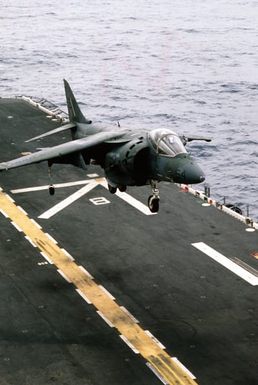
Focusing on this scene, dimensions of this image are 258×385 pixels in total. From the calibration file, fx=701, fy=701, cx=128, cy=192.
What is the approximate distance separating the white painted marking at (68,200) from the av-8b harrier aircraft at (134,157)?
9.66 meters

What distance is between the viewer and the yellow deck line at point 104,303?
2955 centimetres

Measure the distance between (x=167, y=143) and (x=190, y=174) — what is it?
8.88 feet

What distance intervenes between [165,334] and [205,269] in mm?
7698

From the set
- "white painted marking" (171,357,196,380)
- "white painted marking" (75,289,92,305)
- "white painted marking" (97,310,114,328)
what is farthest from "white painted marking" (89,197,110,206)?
"white painted marking" (171,357,196,380)

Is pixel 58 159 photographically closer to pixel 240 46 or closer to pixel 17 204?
pixel 17 204

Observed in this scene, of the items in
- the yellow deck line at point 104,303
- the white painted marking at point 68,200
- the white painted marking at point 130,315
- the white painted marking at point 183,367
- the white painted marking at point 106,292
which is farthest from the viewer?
the white painted marking at point 68,200

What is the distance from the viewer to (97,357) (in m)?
30.5

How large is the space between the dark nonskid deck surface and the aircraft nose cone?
7056 mm

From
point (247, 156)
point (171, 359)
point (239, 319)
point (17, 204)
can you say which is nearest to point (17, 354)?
point (171, 359)

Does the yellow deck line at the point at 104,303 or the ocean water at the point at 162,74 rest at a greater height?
the yellow deck line at the point at 104,303

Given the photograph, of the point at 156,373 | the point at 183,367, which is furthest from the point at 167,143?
the point at 156,373

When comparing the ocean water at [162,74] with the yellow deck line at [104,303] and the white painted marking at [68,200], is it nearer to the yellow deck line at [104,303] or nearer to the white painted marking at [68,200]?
the white painted marking at [68,200]

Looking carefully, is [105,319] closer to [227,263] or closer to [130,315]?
[130,315]

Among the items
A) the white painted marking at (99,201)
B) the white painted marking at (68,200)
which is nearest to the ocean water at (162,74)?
the white painted marking at (68,200)
